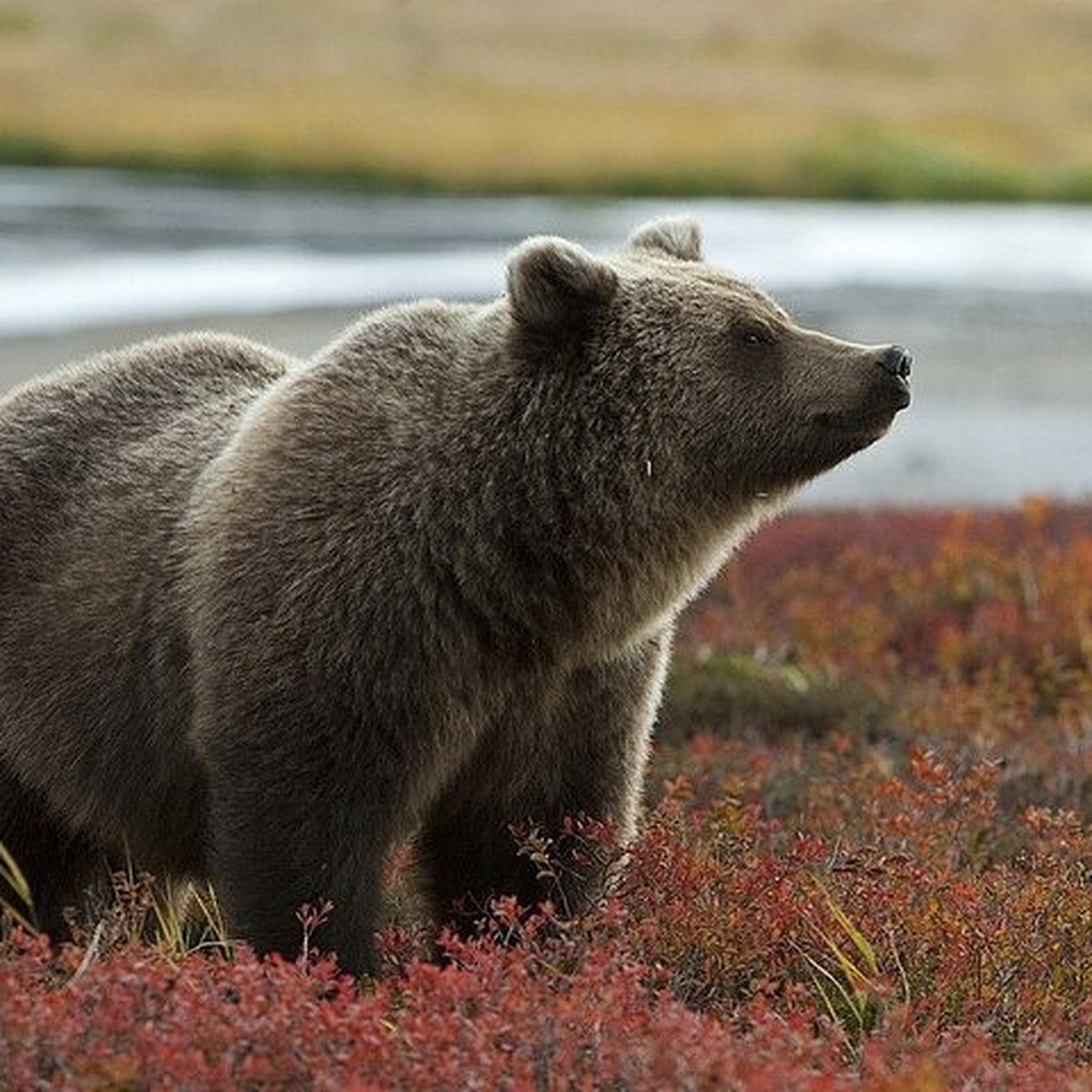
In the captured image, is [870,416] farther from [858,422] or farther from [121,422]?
[121,422]

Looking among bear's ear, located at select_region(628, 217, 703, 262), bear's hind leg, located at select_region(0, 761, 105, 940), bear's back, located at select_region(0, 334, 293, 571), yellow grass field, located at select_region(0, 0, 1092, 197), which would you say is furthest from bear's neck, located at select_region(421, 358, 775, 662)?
yellow grass field, located at select_region(0, 0, 1092, 197)

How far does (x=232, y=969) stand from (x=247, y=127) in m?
41.9

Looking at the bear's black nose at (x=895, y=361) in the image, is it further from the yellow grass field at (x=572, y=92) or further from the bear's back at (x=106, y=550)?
the yellow grass field at (x=572, y=92)

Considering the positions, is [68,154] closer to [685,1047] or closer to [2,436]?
[2,436]

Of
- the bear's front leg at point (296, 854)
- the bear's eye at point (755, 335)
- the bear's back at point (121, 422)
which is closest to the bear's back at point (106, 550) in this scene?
the bear's back at point (121, 422)

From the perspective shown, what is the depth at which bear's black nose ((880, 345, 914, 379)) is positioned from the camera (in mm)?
5395

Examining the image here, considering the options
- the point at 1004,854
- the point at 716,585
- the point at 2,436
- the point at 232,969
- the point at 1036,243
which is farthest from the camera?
the point at 1036,243

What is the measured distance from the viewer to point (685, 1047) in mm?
3986

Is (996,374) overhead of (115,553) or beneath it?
beneath

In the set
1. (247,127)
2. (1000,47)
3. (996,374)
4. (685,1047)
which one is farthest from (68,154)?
(685,1047)

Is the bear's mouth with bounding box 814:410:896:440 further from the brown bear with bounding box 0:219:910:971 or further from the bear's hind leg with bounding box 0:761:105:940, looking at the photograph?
the bear's hind leg with bounding box 0:761:105:940

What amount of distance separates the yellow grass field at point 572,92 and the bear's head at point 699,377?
37.1 meters

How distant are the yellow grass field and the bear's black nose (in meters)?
37.2

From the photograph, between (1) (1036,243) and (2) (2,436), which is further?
(1) (1036,243)
